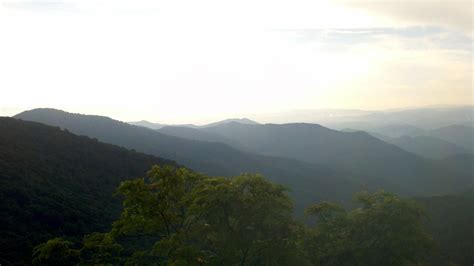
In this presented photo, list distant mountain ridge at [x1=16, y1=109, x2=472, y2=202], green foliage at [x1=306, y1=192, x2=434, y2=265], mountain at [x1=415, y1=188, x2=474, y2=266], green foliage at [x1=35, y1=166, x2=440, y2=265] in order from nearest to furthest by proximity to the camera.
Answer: green foliage at [x1=35, y1=166, x2=440, y2=265] → green foliage at [x1=306, y1=192, x2=434, y2=265] → mountain at [x1=415, y1=188, x2=474, y2=266] → distant mountain ridge at [x1=16, y1=109, x2=472, y2=202]

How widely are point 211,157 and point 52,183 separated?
91.4m

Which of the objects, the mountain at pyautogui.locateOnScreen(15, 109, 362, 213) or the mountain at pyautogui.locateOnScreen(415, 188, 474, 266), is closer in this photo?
the mountain at pyautogui.locateOnScreen(415, 188, 474, 266)

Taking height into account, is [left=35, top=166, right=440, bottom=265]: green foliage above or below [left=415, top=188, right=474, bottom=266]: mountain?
above

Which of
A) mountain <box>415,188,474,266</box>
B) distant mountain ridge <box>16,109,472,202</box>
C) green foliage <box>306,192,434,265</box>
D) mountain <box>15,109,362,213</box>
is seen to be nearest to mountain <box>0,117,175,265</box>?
green foliage <box>306,192,434,265</box>

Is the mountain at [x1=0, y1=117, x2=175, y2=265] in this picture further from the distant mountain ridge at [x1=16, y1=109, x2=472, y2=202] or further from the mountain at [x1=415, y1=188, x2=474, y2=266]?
the distant mountain ridge at [x1=16, y1=109, x2=472, y2=202]

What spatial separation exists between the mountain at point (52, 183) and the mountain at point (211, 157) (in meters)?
44.7

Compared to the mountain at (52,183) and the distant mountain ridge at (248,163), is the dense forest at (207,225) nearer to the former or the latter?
the mountain at (52,183)

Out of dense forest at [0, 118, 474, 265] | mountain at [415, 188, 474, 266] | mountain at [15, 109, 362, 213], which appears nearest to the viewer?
dense forest at [0, 118, 474, 265]

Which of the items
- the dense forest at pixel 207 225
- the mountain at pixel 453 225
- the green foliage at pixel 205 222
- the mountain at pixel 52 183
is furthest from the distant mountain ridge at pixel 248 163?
the green foliage at pixel 205 222

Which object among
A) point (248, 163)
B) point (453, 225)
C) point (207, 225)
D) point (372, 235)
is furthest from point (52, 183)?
point (248, 163)

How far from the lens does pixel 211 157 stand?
131375 mm

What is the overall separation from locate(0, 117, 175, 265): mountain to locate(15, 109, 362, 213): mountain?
4471 cm

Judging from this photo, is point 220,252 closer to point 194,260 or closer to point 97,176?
point 194,260

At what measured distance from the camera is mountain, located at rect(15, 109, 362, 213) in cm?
11069
